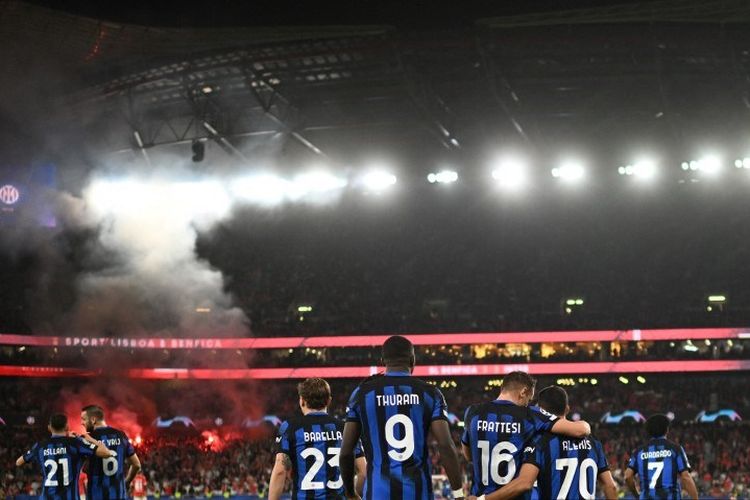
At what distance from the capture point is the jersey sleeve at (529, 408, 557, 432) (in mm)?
7346

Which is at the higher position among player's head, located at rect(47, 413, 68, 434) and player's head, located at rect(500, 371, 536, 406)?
player's head, located at rect(47, 413, 68, 434)

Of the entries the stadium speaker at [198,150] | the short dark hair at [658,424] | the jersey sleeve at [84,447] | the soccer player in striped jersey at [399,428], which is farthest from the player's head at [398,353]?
the stadium speaker at [198,150]

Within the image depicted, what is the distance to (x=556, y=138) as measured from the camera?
4053 centimetres

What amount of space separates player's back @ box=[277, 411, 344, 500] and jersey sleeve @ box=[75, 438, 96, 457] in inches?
139

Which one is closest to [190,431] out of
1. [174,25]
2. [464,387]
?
[464,387]

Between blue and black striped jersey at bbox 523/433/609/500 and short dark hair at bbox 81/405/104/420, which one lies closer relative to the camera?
blue and black striped jersey at bbox 523/433/609/500

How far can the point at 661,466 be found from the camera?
36.2 feet

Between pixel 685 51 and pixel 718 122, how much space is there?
734 centimetres

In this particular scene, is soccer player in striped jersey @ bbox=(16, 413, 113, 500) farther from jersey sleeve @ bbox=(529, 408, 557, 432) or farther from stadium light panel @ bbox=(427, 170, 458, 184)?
stadium light panel @ bbox=(427, 170, 458, 184)

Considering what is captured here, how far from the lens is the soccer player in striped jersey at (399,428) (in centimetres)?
695

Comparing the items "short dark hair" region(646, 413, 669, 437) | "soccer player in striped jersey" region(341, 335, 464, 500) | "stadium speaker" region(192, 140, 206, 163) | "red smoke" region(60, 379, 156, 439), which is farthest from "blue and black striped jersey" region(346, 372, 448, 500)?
"red smoke" region(60, 379, 156, 439)

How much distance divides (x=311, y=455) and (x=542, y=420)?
2.02 meters

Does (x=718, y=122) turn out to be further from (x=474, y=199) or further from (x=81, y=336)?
(x=81, y=336)

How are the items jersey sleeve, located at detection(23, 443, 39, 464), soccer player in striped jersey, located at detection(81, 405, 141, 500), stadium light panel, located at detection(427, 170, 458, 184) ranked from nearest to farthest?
jersey sleeve, located at detection(23, 443, 39, 464)
soccer player in striped jersey, located at detection(81, 405, 141, 500)
stadium light panel, located at detection(427, 170, 458, 184)
